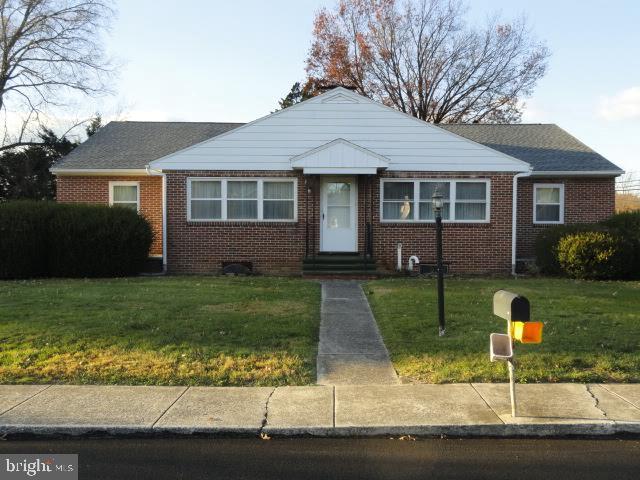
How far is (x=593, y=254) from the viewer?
14453 mm

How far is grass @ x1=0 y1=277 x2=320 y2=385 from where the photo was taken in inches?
263

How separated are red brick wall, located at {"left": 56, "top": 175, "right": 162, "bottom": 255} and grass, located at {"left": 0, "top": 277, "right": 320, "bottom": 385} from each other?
6.54 metres

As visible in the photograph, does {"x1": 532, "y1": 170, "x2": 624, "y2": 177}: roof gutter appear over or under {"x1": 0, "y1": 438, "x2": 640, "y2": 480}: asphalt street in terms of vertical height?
over

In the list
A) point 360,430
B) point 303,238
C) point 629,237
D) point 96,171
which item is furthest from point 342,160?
point 360,430

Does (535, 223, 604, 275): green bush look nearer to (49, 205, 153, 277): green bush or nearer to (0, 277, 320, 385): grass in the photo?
(0, 277, 320, 385): grass

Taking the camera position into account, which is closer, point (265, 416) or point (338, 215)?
point (265, 416)

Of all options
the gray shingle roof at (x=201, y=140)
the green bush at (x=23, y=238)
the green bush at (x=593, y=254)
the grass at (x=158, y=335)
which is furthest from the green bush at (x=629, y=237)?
the green bush at (x=23, y=238)

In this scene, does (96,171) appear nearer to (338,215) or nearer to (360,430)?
(338,215)

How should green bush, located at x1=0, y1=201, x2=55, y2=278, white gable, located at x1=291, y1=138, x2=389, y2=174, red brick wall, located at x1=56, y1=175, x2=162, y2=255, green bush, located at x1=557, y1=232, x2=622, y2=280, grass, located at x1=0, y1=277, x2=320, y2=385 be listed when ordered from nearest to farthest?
grass, located at x1=0, y1=277, x2=320, y2=385 < green bush, located at x1=557, y1=232, x2=622, y2=280 < green bush, located at x1=0, y1=201, x2=55, y2=278 < white gable, located at x1=291, y1=138, x2=389, y2=174 < red brick wall, located at x1=56, y1=175, x2=162, y2=255

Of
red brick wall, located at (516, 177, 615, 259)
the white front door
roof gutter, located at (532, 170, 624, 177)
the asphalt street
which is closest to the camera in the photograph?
the asphalt street

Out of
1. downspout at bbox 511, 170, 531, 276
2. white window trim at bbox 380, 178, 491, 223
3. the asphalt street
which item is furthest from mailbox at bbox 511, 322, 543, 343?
downspout at bbox 511, 170, 531, 276

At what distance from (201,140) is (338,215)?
21.8 ft

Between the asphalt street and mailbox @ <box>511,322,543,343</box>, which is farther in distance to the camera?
mailbox @ <box>511,322,543,343</box>

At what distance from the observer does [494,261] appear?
53.8 ft
